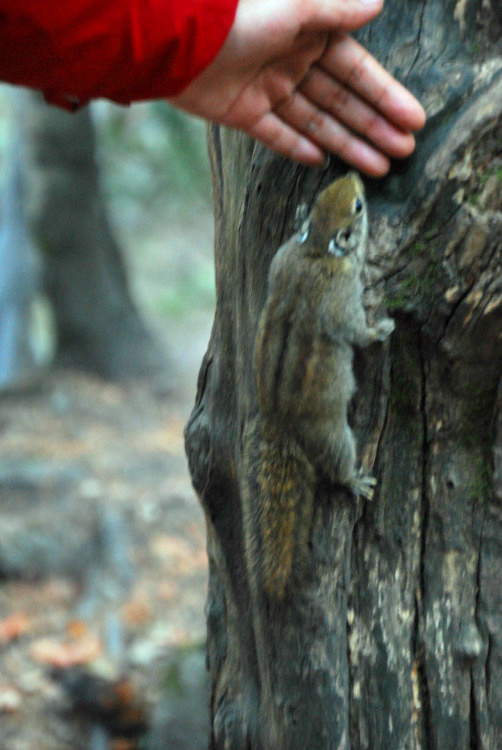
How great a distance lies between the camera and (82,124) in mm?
7844

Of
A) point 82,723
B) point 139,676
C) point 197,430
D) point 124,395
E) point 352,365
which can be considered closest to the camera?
point 352,365

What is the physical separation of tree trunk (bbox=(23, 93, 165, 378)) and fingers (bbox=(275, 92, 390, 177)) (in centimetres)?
582

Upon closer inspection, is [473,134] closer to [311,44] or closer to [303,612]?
[311,44]

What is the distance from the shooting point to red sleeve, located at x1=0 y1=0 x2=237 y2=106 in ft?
6.48

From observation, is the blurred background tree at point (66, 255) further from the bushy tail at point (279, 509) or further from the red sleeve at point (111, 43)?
the red sleeve at point (111, 43)

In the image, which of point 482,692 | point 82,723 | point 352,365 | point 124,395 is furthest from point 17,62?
point 124,395

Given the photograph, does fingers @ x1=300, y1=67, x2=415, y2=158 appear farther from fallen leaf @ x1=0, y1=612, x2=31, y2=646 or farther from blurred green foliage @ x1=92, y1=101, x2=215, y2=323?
blurred green foliage @ x1=92, y1=101, x2=215, y2=323

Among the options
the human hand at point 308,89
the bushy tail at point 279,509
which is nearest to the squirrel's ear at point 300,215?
the human hand at point 308,89

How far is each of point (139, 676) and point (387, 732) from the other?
7.33 feet

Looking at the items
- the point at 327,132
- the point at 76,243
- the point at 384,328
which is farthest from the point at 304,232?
the point at 76,243

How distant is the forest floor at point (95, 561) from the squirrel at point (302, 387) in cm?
180

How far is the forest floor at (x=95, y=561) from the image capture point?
13.5ft

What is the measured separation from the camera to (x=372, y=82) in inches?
84.2

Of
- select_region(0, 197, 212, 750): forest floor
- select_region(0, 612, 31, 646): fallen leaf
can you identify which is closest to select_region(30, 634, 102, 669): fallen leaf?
select_region(0, 197, 212, 750): forest floor
